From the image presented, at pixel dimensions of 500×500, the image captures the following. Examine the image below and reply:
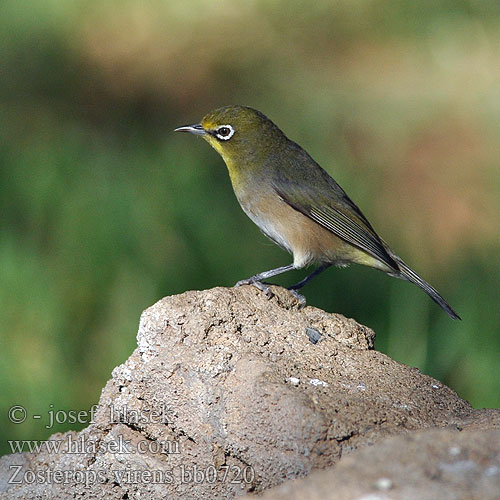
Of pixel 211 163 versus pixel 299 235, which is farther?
pixel 211 163

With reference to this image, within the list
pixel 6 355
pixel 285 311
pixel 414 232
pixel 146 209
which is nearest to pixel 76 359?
pixel 6 355

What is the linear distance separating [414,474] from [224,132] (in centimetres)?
328

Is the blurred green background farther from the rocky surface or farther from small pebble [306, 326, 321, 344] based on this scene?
small pebble [306, 326, 321, 344]

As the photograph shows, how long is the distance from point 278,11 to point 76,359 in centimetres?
625

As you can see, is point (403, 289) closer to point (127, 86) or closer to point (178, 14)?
point (127, 86)

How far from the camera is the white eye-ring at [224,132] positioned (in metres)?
5.16

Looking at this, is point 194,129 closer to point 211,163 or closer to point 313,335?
point 313,335

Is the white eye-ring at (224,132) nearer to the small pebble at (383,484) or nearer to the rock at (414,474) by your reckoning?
the rock at (414,474)

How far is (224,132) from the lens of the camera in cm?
518

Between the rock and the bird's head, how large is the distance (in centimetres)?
303

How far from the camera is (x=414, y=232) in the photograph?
23.7 ft

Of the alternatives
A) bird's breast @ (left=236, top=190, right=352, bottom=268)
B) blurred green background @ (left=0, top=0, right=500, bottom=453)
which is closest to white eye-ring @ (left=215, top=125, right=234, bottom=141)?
bird's breast @ (left=236, top=190, right=352, bottom=268)

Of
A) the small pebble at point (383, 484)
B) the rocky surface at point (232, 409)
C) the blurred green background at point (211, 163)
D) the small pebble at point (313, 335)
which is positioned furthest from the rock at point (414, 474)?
the blurred green background at point (211, 163)

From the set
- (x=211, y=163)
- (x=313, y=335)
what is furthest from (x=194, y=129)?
(x=211, y=163)
